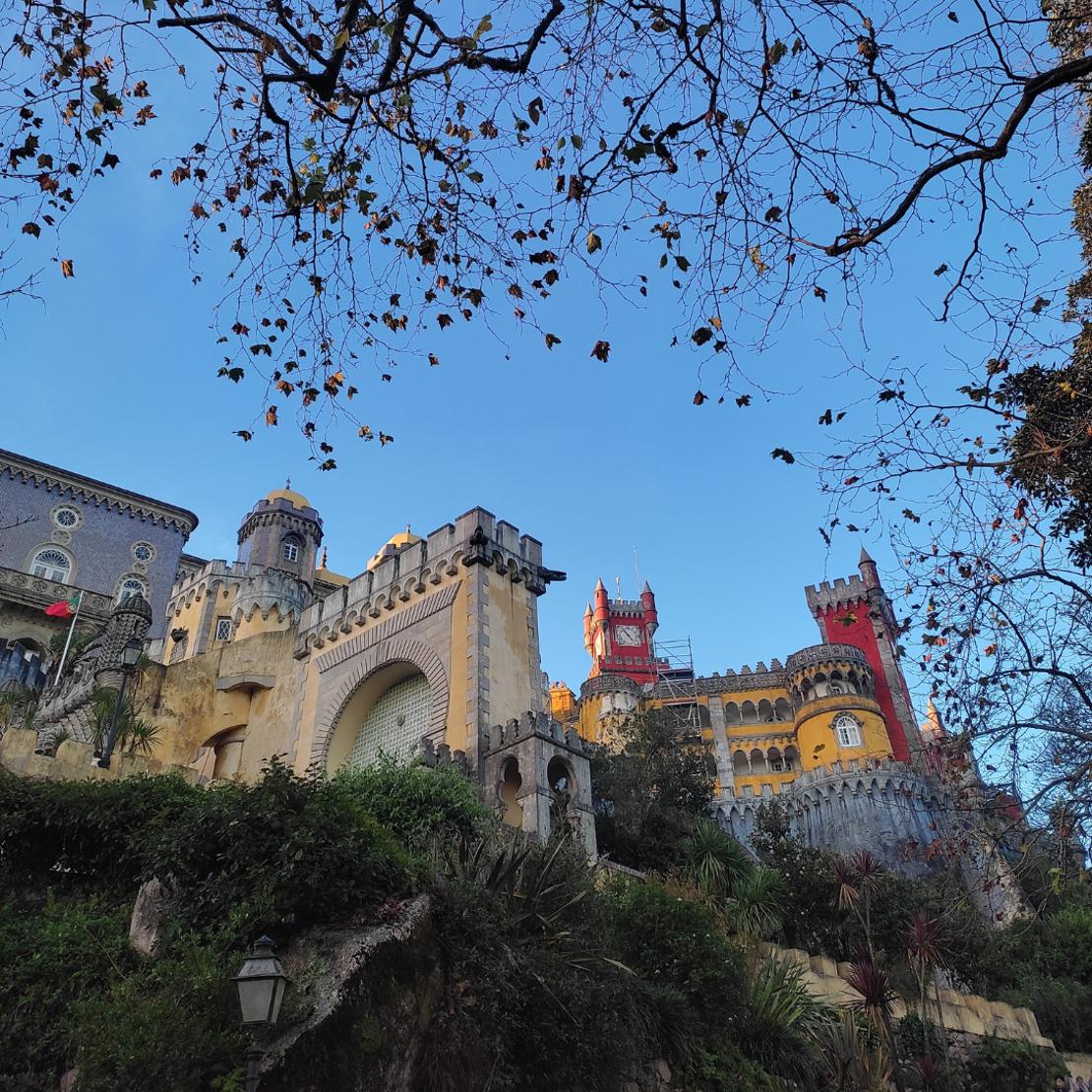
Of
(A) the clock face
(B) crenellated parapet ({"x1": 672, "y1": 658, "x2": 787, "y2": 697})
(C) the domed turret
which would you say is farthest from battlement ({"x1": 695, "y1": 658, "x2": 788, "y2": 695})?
(C) the domed turret

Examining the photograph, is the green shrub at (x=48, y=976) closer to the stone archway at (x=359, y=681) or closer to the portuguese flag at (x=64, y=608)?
the stone archway at (x=359, y=681)

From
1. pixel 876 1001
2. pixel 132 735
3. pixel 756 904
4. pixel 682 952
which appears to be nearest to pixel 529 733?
pixel 756 904

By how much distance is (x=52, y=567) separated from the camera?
3666 centimetres

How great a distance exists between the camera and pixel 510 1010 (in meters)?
8.80

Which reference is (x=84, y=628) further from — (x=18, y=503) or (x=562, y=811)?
(x=562, y=811)

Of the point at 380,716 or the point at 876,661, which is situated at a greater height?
the point at 876,661

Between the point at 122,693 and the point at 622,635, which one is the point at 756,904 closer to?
the point at 122,693

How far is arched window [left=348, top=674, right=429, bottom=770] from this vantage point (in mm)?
20797

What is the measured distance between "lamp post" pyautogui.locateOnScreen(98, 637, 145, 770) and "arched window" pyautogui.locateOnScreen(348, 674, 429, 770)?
513 centimetres

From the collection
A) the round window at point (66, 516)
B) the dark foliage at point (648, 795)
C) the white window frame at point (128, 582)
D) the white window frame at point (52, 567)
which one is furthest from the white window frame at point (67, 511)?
the dark foliage at point (648, 795)

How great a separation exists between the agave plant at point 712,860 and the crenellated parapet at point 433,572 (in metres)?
6.59

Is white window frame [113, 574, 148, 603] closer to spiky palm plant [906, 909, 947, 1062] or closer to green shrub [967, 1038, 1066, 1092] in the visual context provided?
spiky palm plant [906, 909, 947, 1062]

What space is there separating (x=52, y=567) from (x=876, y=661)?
43.1 m

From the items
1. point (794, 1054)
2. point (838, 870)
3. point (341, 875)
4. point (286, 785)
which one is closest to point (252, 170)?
point (286, 785)
